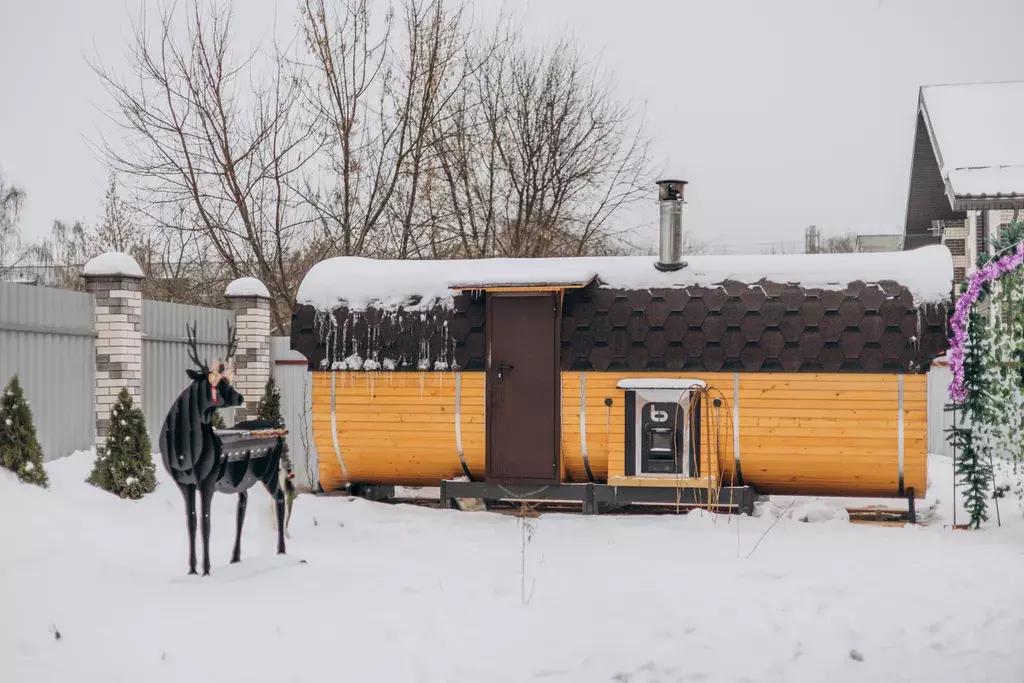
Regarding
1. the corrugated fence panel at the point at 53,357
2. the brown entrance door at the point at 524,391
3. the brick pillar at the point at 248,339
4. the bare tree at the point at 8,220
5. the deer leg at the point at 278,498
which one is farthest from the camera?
the bare tree at the point at 8,220

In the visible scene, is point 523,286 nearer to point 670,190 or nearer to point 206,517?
point 670,190

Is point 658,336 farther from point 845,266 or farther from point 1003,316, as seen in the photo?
point 1003,316

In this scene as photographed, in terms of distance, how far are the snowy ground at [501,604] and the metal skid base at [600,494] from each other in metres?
0.71

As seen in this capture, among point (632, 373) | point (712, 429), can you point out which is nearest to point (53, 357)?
point (632, 373)

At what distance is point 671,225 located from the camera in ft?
34.6

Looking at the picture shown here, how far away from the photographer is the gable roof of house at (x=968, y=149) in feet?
43.7

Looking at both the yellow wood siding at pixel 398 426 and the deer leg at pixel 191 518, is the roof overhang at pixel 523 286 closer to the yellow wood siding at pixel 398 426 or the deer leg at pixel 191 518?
the yellow wood siding at pixel 398 426

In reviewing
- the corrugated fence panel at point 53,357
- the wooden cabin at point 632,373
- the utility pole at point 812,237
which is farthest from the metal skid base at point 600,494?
the utility pole at point 812,237

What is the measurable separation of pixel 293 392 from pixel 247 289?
160 centimetres

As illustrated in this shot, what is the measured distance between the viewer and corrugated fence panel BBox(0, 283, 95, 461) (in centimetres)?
954

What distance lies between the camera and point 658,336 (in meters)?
10.1

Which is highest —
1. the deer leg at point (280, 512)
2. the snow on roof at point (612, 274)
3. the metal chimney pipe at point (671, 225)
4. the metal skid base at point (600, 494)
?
the metal chimney pipe at point (671, 225)

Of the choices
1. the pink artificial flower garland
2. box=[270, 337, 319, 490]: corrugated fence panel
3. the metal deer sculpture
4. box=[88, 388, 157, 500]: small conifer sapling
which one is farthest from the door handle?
box=[270, 337, 319, 490]: corrugated fence panel

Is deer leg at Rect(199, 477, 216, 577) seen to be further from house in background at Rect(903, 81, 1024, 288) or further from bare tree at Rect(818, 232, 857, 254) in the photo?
bare tree at Rect(818, 232, 857, 254)
